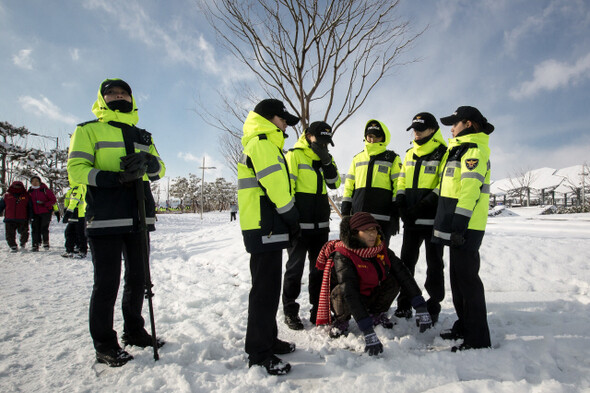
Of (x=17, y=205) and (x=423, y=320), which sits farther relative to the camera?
(x=17, y=205)

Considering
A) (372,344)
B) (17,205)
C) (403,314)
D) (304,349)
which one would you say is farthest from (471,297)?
(17,205)

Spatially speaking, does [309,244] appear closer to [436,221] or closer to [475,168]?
[436,221]

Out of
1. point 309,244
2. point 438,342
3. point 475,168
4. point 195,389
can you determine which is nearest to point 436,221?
point 475,168

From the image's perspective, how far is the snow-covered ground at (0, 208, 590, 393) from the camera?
6.47 feet

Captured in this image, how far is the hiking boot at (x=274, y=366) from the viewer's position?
2.13 metres

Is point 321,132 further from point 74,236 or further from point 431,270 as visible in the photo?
point 74,236

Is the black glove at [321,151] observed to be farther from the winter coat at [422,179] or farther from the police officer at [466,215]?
the police officer at [466,215]

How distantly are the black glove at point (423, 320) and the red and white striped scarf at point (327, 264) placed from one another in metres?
0.61

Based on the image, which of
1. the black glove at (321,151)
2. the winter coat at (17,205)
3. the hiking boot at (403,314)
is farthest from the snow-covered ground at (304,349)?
the winter coat at (17,205)

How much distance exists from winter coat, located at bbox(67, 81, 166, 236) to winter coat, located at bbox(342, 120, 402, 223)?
2335 millimetres

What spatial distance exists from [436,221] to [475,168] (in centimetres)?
59

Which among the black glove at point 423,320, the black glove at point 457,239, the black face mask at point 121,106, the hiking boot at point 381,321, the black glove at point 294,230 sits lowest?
the hiking boot at point 381,321

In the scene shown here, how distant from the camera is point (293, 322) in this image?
3.06 meters

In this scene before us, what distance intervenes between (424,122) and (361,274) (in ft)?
5.93
